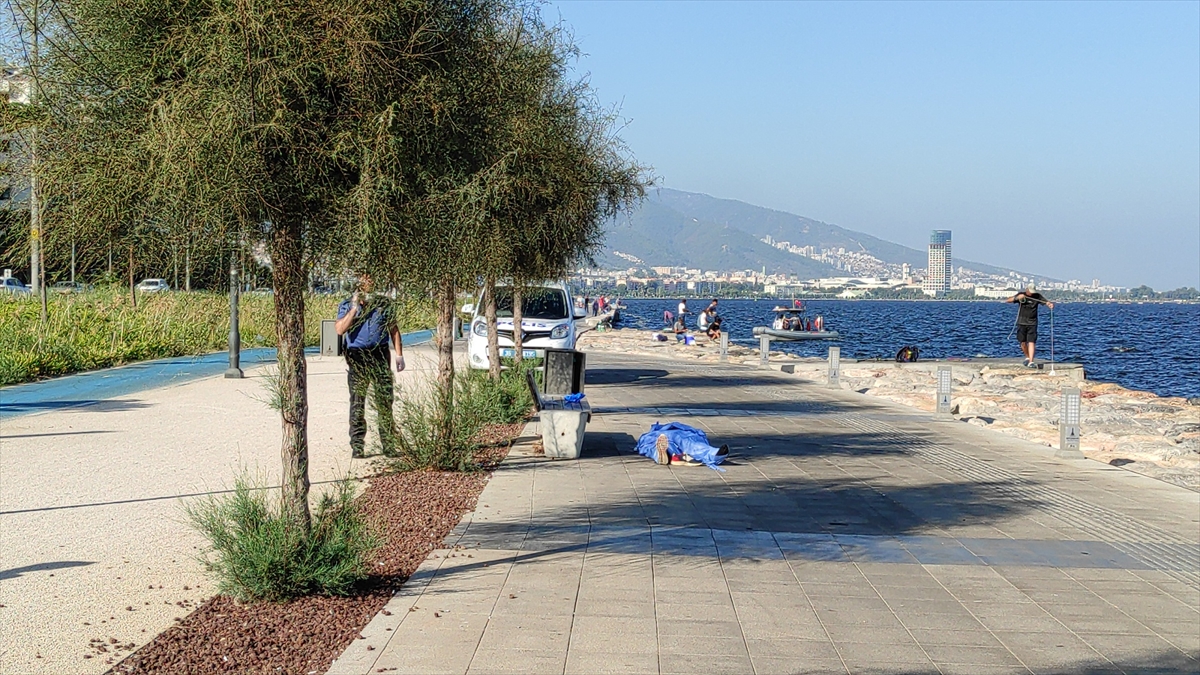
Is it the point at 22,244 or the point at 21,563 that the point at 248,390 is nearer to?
the point at 21,563

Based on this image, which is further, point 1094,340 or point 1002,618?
point 1094,340

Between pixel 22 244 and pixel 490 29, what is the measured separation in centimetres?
294

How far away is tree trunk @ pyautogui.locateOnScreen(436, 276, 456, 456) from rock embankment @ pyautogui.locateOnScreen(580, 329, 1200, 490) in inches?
315

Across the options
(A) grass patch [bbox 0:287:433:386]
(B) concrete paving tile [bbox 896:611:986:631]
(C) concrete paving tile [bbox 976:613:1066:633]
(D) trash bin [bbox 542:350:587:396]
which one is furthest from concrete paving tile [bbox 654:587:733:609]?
(A) grass patch [bbox 0:287:433:386]

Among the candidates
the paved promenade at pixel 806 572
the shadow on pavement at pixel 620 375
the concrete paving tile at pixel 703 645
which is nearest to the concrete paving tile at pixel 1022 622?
the paved promenade at pixel 806 572

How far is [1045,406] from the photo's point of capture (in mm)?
23391

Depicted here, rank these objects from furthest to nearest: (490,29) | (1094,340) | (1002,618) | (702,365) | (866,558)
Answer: (1094,340) < (702,365) < (866,558) < (490,29) < (1002,618)

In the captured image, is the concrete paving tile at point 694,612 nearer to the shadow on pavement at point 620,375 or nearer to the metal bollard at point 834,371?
the shadow on pavement at point 620,375

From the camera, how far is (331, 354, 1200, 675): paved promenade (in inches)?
228

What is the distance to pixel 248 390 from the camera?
19.4m

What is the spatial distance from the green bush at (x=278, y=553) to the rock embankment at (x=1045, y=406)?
990 centimetres

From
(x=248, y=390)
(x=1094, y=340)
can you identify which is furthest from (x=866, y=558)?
(x=1094, y=340)

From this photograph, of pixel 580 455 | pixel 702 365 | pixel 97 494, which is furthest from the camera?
pixel 702 365

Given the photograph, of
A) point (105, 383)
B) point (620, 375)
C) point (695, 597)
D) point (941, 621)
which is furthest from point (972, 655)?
point (620, 375)
